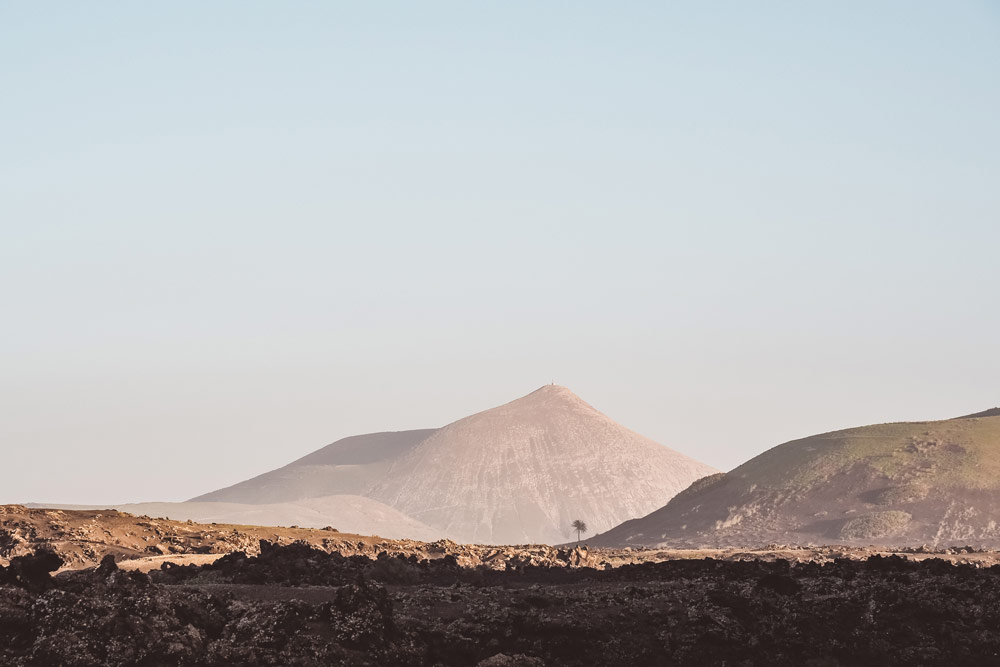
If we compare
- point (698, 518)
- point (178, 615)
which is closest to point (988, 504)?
point (698, 518)

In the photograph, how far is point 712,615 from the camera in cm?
2908

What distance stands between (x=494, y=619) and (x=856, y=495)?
97.2m

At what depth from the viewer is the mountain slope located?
107938 mm

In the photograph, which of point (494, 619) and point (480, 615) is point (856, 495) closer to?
point (480, 615)

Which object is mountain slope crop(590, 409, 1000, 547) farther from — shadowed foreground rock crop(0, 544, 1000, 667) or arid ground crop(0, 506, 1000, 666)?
shadowed foreground rock crop(0, 544, 1000, 667)

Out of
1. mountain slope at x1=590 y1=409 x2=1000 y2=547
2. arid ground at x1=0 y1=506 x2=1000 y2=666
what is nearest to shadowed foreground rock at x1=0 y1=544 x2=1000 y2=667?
arid ground at x1=0 y1=506 x2=1000 y2=666

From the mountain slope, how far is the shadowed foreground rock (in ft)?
246

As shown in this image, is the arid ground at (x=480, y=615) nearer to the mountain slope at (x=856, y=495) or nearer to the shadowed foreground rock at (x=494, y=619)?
the shadowed foreground rock at (x=494, y=619)

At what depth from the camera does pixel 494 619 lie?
28266 millimetres

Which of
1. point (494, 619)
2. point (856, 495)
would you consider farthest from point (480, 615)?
point (856, 495)

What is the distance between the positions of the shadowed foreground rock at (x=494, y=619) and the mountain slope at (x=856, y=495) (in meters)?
75.1

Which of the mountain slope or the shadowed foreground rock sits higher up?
the mountain slope

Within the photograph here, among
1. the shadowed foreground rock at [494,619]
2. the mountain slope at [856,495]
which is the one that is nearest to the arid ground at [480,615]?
the shadowed foreground rock at [494,619]

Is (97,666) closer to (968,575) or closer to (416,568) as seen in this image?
(416,568)
